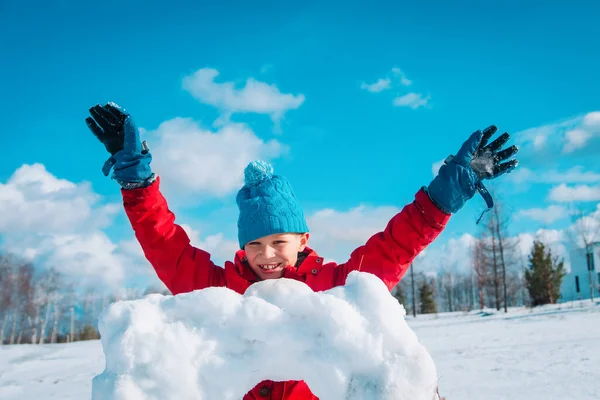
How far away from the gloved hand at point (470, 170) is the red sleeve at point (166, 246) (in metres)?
1.21

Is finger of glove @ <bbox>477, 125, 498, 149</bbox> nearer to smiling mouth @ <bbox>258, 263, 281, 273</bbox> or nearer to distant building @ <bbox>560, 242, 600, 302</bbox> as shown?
smiling mouth @ <bbox>258, 263, 281, 273</bbox>

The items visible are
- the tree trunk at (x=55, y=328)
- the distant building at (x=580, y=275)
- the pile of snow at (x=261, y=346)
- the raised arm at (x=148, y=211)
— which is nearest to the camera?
the pile of snow at (x=261, y=346)

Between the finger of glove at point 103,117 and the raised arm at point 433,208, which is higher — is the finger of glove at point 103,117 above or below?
above

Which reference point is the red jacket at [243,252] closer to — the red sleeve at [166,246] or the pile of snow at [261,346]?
the red sleeve at [166,246]

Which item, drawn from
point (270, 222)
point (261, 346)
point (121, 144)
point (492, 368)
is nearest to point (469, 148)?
point (270, 222)

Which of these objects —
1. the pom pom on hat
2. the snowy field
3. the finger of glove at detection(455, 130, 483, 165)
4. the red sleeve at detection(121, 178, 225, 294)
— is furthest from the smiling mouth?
the snowy field

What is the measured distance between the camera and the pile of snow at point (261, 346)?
3.43 feet

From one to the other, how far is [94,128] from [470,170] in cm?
193

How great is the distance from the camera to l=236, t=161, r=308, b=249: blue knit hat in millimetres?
2359

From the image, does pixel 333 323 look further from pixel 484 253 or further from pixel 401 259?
pixel 484 253

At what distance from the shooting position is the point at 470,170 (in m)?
2.25

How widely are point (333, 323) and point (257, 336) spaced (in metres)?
0.18

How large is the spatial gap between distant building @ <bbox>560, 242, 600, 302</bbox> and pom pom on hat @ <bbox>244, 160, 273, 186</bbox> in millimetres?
48171

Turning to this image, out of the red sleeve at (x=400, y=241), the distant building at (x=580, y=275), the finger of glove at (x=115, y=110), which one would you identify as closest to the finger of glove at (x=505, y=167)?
the red sleeve at (x=400, y=241)
